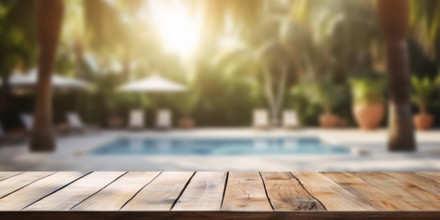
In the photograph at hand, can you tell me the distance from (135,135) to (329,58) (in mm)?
12321

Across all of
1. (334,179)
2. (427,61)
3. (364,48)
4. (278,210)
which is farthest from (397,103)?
(427,61)

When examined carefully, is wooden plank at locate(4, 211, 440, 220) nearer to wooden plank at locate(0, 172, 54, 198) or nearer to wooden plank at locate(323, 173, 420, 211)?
wooden plank at locate(323, 173, 420, 211)

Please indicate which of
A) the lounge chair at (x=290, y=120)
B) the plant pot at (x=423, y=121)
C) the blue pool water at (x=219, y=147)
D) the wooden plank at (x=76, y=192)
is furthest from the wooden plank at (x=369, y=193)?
the plant pot at (x=423, y=121)

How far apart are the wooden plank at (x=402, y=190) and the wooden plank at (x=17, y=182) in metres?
1.79

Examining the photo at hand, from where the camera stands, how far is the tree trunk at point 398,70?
11258mm

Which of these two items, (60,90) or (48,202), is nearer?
(48,202)

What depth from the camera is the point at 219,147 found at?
1611 centimetres

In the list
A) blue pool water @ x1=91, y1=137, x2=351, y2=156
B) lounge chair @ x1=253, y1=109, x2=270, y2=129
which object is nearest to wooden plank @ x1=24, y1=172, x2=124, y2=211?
blue pool water @ x1=91, y1=137, x2=351, y2=156

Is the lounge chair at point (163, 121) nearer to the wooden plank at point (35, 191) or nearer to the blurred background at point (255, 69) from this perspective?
the blurred background at point (255, 69)

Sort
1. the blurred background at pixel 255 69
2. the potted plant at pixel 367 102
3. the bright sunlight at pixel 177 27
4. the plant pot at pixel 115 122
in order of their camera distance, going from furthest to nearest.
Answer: the plant pot at pixel 115 122
the blurred background at pixel 255 69
the potted plant at pixel 367 102
the bright sunlight at pixel 177 27

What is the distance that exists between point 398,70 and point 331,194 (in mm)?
9688

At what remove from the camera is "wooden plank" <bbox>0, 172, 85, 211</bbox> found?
7.04ft

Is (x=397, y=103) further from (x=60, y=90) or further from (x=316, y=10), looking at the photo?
(x=316, y=10)

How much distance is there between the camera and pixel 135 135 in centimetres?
1814
